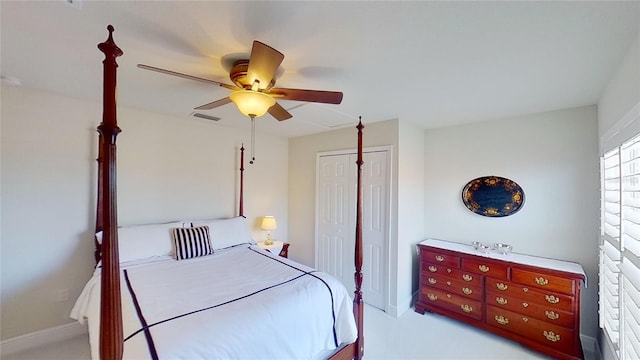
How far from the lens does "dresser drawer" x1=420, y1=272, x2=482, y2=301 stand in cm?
272

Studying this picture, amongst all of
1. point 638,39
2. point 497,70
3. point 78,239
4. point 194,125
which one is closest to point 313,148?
point 194,125

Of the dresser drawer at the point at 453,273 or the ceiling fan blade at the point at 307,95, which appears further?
the dresser drawer at the point at 453,273

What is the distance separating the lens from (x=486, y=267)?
2.65m

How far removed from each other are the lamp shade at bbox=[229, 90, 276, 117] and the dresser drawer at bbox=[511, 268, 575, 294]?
9.01 feet

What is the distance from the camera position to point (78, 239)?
2564mm

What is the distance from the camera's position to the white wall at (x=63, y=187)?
7.45 ft

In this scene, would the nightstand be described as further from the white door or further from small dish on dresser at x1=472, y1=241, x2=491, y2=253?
small dish on dresser at x1=472, y1=241, x2=491, y2=253

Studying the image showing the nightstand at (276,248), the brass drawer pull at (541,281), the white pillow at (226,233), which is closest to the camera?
the brass drawer pull at (541,281)

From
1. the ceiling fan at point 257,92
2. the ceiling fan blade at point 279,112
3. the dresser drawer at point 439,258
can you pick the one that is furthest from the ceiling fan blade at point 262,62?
the dresser drawer at point 439,258

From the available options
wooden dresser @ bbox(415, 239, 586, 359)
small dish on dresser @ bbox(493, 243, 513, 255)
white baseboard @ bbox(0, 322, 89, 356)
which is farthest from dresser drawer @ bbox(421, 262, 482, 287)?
white baseboard @ bbox(0, 322, 89, 356)

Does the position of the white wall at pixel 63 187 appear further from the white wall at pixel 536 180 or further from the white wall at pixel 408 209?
the white wall at pixel 536 180

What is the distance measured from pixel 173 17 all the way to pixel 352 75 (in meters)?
1.15

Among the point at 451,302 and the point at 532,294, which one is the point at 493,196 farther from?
the point at 451,302

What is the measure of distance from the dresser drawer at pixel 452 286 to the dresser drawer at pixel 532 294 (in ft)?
0.45
